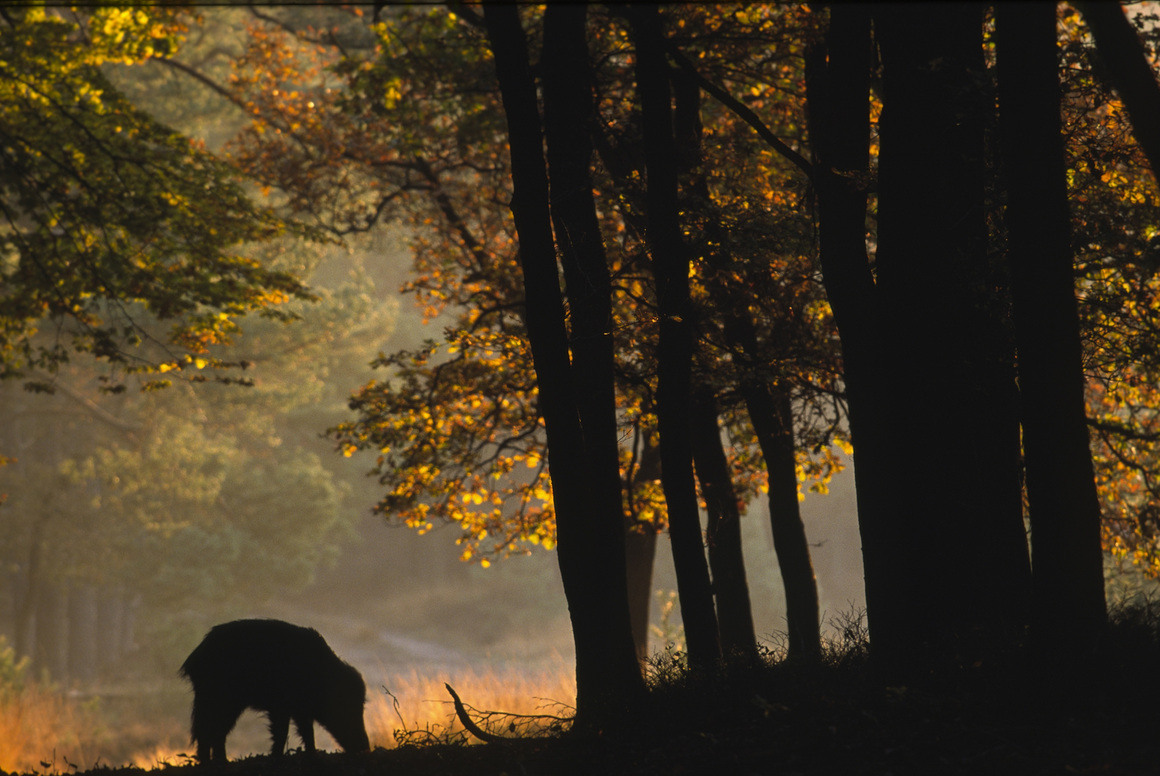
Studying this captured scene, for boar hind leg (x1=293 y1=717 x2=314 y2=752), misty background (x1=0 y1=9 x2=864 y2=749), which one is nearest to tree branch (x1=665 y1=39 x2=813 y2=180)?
boar hind leg (x1=293 y1=717 x2=314 y2=752)

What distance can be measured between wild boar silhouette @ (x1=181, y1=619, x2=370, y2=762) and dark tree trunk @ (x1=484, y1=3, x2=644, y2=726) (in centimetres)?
249

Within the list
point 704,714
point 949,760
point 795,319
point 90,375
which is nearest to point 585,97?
point 795,319

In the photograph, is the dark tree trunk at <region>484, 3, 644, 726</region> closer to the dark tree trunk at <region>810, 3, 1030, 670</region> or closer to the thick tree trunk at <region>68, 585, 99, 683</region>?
the dark tree trunk at <region>810, 3, 1030, 670</region>

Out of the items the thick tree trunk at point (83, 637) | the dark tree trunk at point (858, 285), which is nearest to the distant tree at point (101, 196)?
the dark tree trunk at point (858, 285)

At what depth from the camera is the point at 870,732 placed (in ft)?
15.7

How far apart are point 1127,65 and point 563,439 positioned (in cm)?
411

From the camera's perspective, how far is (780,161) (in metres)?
11.0

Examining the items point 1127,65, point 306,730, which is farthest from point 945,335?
point 306,730

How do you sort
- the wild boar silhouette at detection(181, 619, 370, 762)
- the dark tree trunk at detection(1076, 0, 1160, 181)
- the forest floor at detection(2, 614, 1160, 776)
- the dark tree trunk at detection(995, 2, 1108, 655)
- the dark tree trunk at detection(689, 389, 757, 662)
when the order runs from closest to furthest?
the forest floor at detection(2, 614, 1160, 776), the dark tree trunk at detection(1076, 0, 1160, 181), the dark tree trunk at detection(995, 2, 1108, 655), the wild boar silhouette at detection(181, 619, 370, 762), the dark tree trunk at detection(689, 389, 757, 662)

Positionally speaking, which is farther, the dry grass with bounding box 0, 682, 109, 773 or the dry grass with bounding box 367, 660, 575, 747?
the dry grass with bounding box 0, 682, 109, 773

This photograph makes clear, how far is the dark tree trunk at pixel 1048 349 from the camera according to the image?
4.81m

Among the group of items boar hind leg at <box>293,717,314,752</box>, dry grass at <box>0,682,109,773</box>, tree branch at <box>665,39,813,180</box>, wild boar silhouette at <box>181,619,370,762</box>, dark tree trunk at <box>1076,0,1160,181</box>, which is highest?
tree branch at <box>665,39,813,180</box>

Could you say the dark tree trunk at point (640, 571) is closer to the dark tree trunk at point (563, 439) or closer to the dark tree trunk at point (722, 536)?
the dark tree trunk at point (722, 536)

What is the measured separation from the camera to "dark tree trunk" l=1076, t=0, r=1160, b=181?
4.50m
